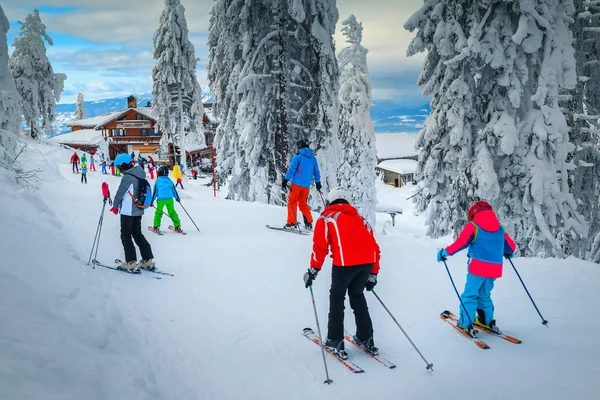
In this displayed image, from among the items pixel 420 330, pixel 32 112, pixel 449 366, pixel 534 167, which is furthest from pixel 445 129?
pixel 32 112

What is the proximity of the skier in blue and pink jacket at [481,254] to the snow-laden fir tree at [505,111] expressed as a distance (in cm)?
656

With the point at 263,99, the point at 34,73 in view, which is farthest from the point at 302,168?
the point at 34,73

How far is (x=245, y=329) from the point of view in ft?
17.4

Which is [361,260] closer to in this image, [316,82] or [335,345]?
[335,345]

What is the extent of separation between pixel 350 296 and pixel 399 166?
57903 millimetres

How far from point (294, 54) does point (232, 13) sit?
289 centimetres

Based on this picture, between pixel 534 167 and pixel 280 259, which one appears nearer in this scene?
pixel 280 259

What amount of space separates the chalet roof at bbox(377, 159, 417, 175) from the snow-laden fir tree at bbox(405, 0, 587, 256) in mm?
45958

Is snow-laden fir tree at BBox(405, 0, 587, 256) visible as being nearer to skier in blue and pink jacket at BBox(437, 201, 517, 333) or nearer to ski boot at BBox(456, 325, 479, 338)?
skier in blue and pink jacket at BBox(437, 201, 517, 333)

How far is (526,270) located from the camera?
770 centimetres

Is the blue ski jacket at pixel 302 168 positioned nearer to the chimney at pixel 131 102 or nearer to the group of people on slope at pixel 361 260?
the group of people on slope at pixel 361 260

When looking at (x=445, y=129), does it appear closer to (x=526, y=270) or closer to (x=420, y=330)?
(x=526, y=270)

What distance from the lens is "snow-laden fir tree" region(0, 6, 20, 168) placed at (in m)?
11.0

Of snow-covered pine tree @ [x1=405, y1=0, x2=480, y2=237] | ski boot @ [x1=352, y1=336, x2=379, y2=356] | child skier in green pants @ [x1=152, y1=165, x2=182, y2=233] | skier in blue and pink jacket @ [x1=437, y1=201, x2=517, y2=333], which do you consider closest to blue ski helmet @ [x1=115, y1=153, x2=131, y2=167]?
child skier in green pants @ [x1=152, y1=165, x2=182, y2=233]
